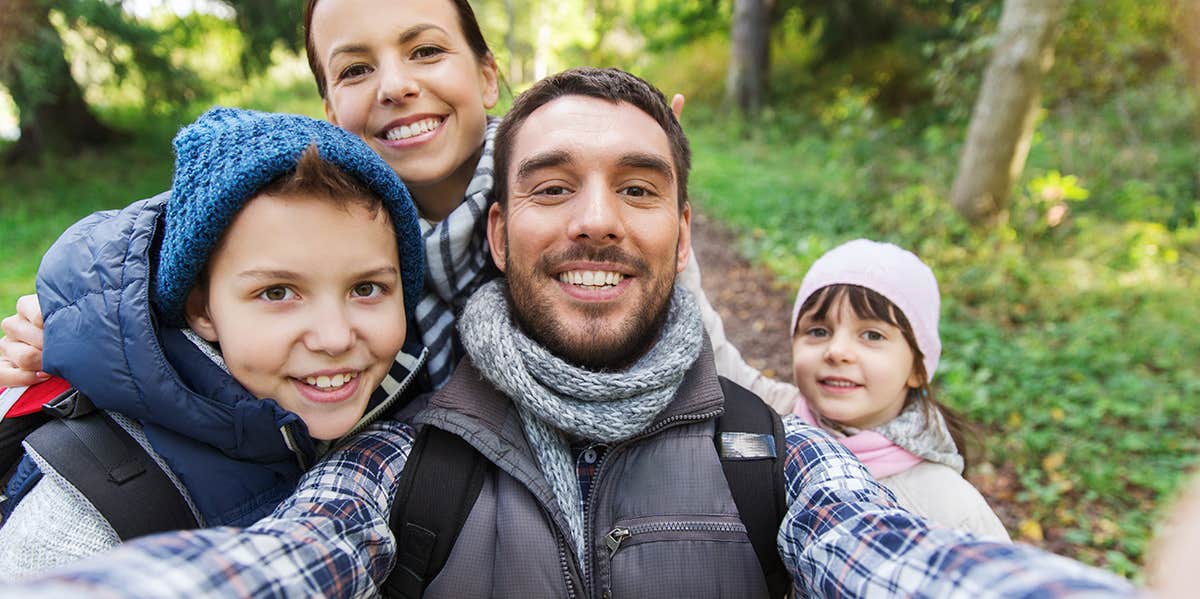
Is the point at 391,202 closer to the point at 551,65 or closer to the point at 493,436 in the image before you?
the point at 493,436

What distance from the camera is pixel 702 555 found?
1.74 metres

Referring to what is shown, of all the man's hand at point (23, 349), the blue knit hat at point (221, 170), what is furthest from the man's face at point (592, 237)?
the man's hand at point (23, 349)

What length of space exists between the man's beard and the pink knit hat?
83cm

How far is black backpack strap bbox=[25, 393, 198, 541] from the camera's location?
152cm

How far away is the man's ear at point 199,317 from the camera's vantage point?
1.78m

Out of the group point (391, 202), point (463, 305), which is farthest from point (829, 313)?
point (391, 202)

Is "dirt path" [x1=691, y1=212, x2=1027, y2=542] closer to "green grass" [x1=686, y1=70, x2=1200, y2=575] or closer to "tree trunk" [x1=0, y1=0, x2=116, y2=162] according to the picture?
"green grass" [x1=686, y1=70, x2=1200, y2=575]

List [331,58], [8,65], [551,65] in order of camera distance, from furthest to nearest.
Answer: [551,65]
[8,65]
[331,58]

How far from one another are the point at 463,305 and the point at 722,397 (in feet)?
3.18

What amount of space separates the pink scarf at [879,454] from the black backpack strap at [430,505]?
1.21m

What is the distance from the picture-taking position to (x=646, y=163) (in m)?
2.11

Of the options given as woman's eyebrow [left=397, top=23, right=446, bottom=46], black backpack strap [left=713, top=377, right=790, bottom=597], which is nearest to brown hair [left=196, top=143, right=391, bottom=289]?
woman's eyebrow [left=397, top=23, right=446, bottom=46]

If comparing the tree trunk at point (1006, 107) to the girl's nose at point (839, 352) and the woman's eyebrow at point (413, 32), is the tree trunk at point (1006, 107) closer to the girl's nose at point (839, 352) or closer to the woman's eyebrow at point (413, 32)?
the girl's nose at point (839, 352)

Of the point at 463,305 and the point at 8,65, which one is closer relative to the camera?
the point at 463,305
